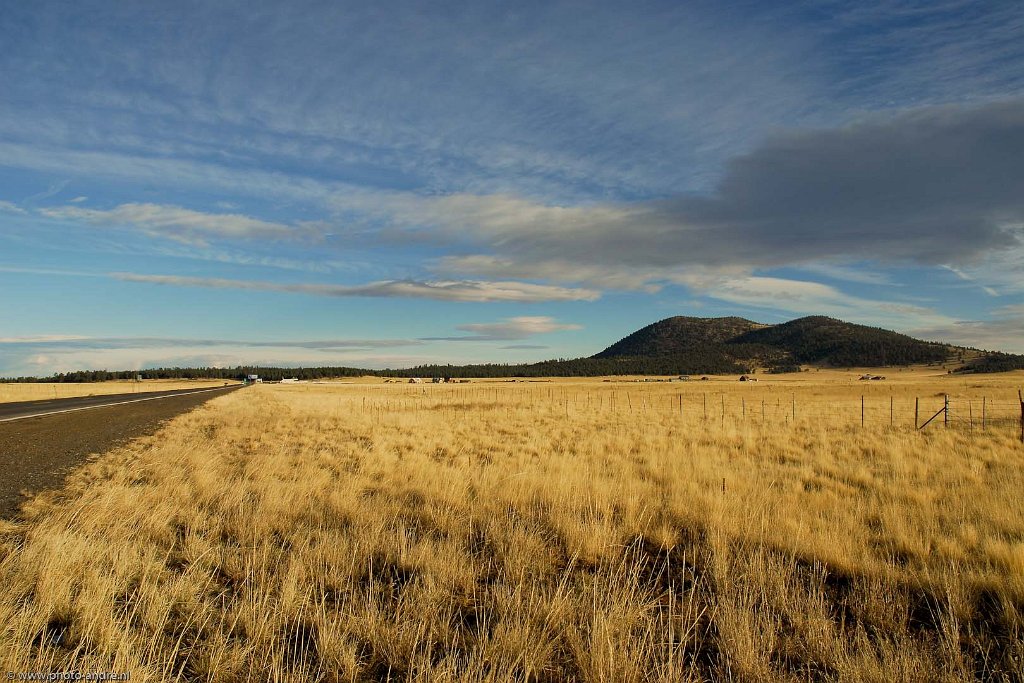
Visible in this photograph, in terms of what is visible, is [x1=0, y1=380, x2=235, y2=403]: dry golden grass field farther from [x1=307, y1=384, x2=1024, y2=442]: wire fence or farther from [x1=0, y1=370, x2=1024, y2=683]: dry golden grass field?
[x1=0, y1=370, x2=1024, y2=683]: dry golden grass field

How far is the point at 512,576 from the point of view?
602cm

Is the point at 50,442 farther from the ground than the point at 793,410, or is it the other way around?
the point at 50,442

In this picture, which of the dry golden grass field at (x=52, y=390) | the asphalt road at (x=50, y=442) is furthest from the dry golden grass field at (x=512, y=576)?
the dry golden grass field at (x=52, y=390)

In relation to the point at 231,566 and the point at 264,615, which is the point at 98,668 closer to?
the point at 264,615

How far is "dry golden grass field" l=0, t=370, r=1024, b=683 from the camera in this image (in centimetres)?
441

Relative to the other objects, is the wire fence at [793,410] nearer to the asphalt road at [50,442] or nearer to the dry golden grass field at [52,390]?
the asphalt road at [50,442]

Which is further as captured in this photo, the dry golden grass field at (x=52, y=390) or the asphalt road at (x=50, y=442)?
the dry golden grass field at (x=52, y=390)

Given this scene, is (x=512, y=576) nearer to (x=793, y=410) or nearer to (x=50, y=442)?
(x=50, y=442)

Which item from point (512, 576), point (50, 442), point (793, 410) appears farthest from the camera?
point (793, 410)

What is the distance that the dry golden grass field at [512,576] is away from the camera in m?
4.41

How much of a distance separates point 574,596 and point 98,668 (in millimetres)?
3824

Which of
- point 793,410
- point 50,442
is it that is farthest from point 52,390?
point 793,410

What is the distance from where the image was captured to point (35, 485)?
1079 cm

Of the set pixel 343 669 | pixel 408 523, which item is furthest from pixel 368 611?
pixel 408 523
